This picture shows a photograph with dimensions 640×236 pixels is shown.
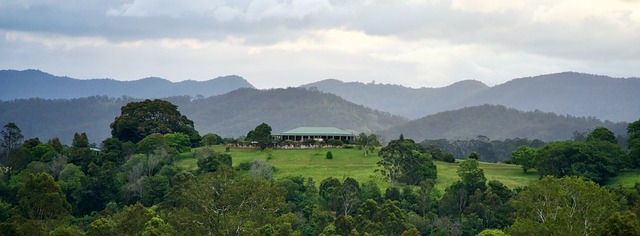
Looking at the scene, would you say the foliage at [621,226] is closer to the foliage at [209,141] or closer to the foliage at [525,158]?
the foliage at [525,158]

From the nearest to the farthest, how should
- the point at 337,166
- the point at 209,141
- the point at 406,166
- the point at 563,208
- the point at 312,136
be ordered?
the point at 563,208 → the point at 406,166 → the point at 337,166 → the point at 209,141 → the point at 312,136

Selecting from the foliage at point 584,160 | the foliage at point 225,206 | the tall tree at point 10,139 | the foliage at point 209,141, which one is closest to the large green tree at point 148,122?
the foliage at point 209,141

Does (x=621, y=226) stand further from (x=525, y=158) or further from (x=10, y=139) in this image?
(x=10, y=139)

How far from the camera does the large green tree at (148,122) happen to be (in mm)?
110812

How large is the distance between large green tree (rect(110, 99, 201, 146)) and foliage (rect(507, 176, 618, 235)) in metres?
66.9

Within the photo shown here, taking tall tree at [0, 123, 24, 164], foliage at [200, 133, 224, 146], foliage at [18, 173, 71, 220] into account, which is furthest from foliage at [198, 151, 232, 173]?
tall tree at [0, 123, 24, 164]

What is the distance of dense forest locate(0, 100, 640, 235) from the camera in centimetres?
4962

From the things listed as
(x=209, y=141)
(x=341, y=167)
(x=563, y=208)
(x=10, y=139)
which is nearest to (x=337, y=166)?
(x=341, y=167)

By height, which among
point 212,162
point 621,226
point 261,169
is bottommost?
Result: point 621,226

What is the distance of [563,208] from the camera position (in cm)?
Answer: 4897

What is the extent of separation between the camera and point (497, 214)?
75562 mm

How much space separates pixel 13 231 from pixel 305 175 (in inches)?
1591

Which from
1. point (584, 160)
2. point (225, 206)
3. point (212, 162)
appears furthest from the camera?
point (212, 162)

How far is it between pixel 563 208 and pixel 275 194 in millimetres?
16434
